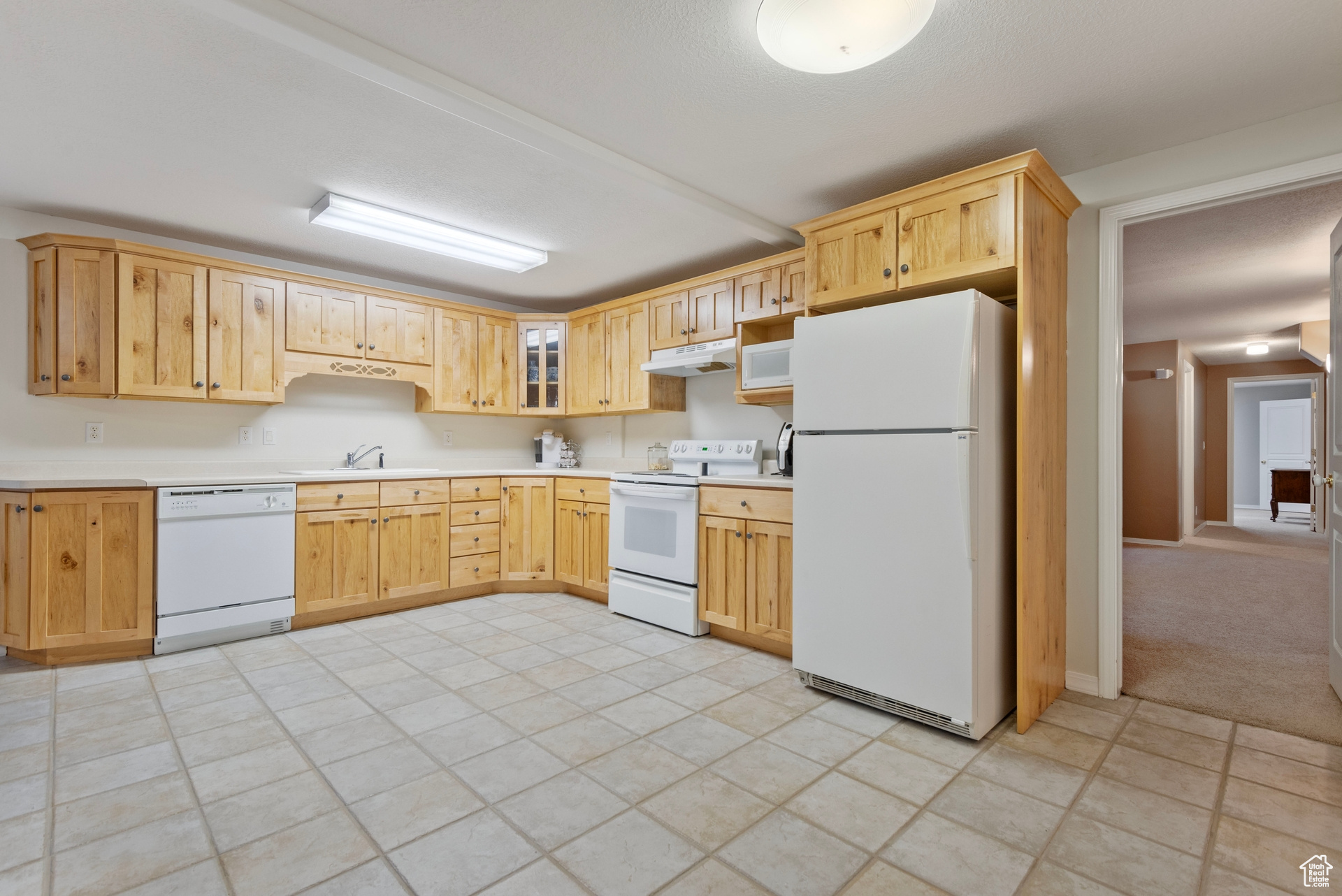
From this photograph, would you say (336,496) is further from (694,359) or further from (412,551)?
(694,359)

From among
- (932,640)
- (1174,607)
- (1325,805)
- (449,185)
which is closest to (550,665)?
(932,640)

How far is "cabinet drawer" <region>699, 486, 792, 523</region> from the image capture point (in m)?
3.23

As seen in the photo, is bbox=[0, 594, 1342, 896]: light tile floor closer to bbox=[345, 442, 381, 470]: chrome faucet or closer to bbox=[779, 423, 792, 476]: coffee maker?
bbox=[779, 423, 792, 476]: coffee maker

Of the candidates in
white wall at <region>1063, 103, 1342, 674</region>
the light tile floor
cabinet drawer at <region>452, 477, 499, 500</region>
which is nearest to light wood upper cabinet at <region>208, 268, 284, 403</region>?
cabinet drawer at <region>452, 477, 499, 500</region>

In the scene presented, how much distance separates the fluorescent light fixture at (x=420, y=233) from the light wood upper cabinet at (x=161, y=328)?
34.1 inches

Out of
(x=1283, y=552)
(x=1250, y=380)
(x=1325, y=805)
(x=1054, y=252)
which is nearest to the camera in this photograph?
(x=1325, y=805)

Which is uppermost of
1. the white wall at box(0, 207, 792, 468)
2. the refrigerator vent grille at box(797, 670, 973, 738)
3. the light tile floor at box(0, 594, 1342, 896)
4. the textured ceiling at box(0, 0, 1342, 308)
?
the textured ceiling at box(0, 0, 1342, 308)

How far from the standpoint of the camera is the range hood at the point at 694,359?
3881 mm

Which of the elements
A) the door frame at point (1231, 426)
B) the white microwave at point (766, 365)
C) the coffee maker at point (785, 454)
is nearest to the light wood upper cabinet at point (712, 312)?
the white microwave at point (766, 365)

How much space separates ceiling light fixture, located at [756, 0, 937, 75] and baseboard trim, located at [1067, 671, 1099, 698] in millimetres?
2608

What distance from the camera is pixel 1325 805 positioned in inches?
75.4

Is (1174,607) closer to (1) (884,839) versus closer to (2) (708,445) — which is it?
(2) (708,445)

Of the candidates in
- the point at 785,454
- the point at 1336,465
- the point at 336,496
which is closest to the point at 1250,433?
the point at 1336,465

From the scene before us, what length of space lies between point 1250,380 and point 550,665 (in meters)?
9.96
